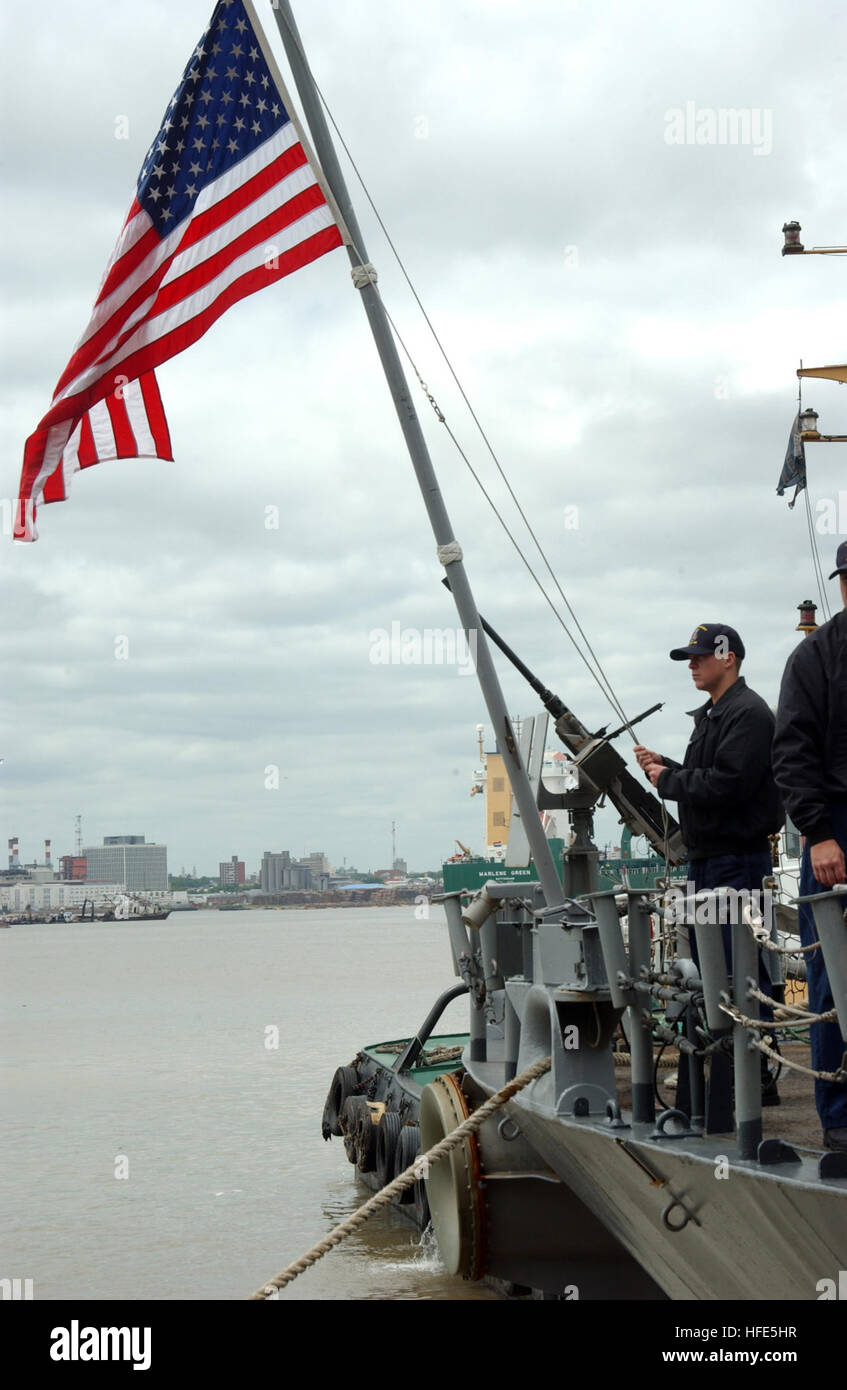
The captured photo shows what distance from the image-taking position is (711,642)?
6371 mm

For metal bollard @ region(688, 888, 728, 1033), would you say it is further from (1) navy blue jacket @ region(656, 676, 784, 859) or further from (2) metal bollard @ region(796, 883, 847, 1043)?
(1) navy blue jacket @ region(656, 676, 784, 859)

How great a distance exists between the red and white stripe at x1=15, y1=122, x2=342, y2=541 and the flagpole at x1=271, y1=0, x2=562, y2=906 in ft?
0.49

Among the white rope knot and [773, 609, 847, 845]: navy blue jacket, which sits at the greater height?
the white rope knot

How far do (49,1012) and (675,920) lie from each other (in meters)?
40.2

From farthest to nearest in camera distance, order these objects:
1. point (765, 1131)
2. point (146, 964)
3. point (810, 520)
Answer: point (146, 964) < point (810, 520) < point (765, 1131)

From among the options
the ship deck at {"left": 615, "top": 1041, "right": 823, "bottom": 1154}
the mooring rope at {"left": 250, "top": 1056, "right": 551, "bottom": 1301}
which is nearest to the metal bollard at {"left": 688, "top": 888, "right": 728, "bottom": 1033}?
the ship deck at {"left": 615, "top": 1041, "right": 823, "bottom": 1154}

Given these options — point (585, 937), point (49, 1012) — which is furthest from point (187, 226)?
point (49, 1012)

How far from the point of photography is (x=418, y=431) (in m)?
8.38

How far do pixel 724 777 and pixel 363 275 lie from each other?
12.2 ft

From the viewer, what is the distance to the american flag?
834cm

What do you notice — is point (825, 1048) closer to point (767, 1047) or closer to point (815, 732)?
point (767, 1047)

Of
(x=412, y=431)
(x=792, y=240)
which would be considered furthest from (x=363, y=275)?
(x=792, y=240)
